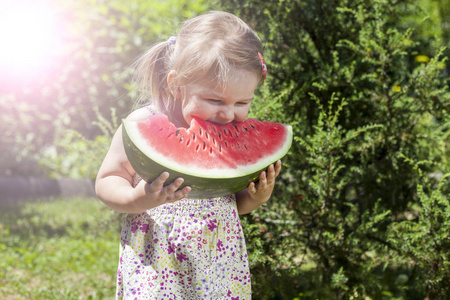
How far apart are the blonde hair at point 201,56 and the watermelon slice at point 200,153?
0.66 feet

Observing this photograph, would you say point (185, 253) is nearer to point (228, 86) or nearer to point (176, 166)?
point (176, 166)

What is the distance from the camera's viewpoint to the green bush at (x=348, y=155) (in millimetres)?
2811

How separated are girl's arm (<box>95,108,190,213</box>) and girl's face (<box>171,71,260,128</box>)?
0.91 feet

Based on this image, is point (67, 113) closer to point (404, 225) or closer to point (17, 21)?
point (17, 21)

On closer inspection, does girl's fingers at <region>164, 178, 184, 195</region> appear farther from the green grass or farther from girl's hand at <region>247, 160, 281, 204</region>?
the green grass

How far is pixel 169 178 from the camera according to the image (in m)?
1.76

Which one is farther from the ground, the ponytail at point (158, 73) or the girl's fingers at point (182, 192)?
the ponytail at point (158, 73)

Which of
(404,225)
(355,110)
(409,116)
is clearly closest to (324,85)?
(355,110)

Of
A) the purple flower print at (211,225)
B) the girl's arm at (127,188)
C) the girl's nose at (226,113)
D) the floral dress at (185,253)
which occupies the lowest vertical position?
the floral dress at (185,253)

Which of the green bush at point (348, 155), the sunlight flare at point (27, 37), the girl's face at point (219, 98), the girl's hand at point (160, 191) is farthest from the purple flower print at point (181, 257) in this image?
the sunlight flare at point (27, 37)

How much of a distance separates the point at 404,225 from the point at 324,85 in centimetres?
97

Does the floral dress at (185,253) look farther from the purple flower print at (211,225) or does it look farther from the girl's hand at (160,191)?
the girl's hand at (160,191)

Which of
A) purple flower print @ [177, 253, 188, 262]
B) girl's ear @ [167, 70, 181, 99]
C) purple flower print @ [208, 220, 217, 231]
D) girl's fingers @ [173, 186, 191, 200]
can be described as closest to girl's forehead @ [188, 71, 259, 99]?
A: girl's ear @ [167, 70, 181, 99]

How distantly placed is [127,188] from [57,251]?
357cm
